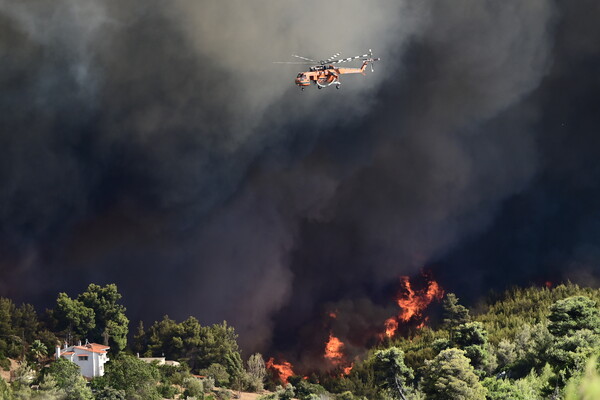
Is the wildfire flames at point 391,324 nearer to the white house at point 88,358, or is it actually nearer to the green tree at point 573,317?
the white house at point 88,358

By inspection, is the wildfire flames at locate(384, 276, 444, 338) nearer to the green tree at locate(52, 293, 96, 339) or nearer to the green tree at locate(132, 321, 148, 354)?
the green tree at locate(132, 321, 148, 354)

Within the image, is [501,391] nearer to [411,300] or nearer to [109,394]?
[109,394]

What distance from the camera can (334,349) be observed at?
9612cm

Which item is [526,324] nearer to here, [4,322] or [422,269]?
[422,269]

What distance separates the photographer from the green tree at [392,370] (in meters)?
65.6

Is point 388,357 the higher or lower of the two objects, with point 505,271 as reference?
lower

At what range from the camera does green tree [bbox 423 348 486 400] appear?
53.2 metres

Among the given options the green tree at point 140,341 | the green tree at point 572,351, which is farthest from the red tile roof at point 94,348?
the green tree at point 572,351

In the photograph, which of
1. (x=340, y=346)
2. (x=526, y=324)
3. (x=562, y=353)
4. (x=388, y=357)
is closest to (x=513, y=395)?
(x=562, y=353)

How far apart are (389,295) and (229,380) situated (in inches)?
1017

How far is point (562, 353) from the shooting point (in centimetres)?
5709

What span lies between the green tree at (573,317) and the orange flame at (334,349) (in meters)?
34.4

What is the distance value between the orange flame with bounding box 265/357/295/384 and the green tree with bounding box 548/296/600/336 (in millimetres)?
37202

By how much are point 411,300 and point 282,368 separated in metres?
19.6
